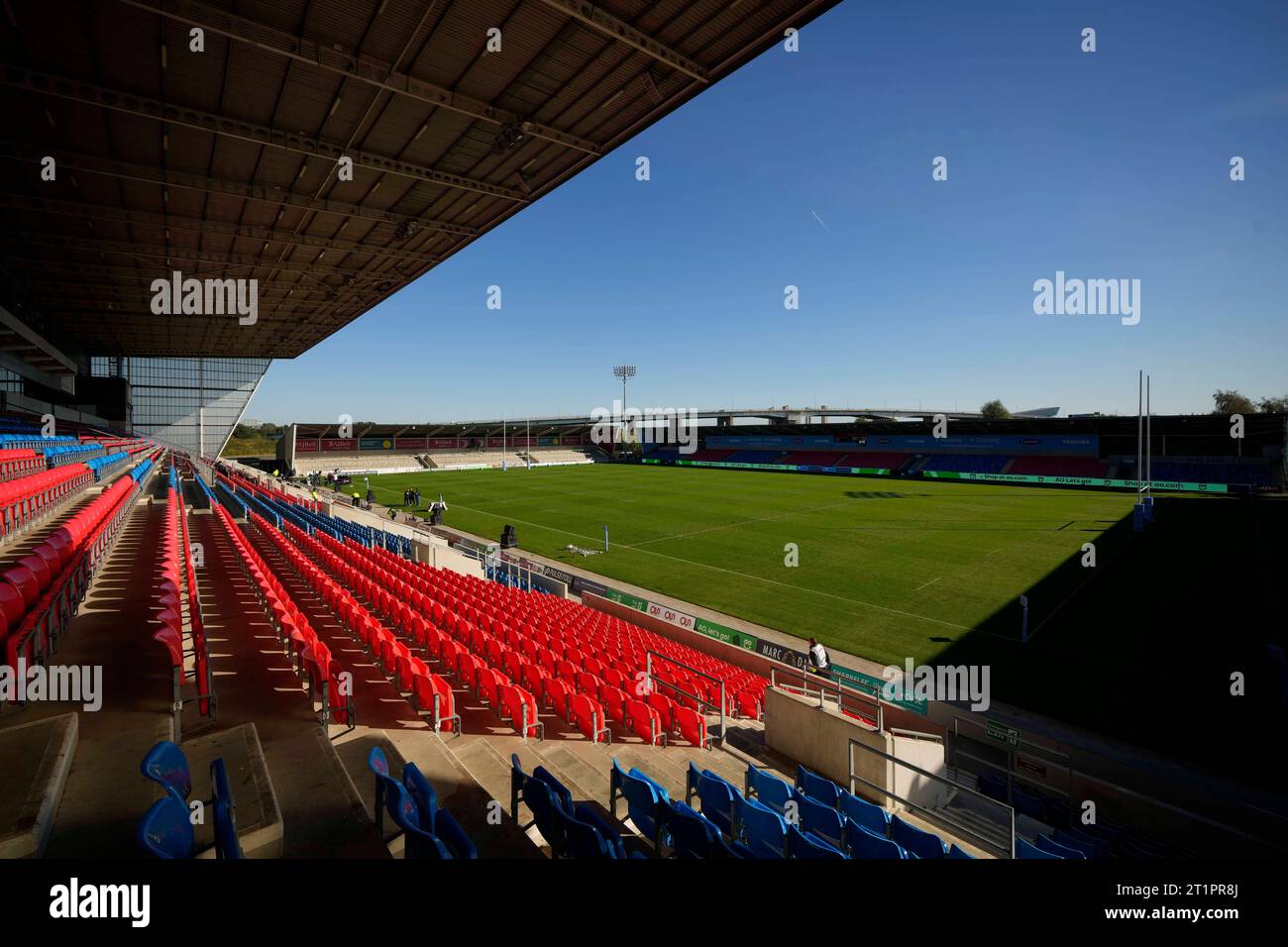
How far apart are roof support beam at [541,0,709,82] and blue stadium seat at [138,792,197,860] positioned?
415 inches

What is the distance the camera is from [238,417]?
63.0 metres

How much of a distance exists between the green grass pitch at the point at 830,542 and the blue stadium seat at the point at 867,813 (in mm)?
8146

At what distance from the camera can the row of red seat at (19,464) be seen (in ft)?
42.9

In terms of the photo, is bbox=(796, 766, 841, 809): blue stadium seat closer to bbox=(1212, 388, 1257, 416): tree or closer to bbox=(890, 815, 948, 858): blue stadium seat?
bbox=(890, 815, 948, 858): blue stadium seat

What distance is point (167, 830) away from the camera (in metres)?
2.12

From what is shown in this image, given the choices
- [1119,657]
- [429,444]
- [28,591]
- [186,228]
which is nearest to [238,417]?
[429,444]

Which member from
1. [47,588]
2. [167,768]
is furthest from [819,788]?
[47,588]

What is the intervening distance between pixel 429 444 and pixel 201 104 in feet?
216

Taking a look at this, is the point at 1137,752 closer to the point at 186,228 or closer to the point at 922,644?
the point at 922,644

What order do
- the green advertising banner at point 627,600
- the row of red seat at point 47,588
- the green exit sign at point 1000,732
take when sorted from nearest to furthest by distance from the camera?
the row of red seat at point 47,588 < the green exit sign at point 1000,732 < the green advertising banner at point 627,600
